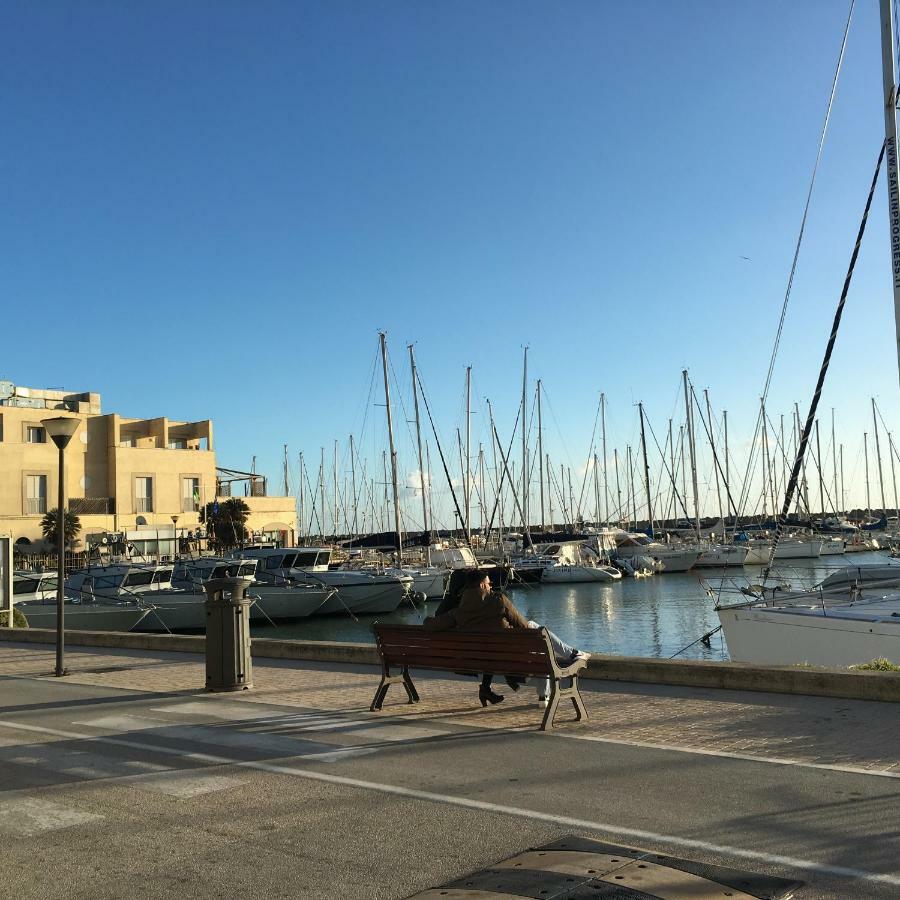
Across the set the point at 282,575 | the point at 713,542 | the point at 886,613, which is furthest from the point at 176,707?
the point at 713,542

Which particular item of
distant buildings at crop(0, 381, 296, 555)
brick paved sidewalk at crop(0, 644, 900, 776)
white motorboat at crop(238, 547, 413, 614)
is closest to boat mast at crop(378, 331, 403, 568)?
white motorboat at crop(238, 547, 413, 614)

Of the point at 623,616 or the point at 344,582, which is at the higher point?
the point at 344,582

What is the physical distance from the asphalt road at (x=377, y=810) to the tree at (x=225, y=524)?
5821 cm

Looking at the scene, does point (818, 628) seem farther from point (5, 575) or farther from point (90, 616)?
point (90, 616)

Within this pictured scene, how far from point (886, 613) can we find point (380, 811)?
47.6 feet

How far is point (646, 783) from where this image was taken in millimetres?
6598

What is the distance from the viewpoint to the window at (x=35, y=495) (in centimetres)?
6025

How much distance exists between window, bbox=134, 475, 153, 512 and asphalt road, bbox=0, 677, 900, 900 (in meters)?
60.3

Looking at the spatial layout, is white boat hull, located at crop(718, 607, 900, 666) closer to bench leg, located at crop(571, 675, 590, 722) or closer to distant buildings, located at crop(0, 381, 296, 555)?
bench leg, located at crop(571, 675, 590, 722)

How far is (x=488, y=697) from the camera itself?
32.2 feet

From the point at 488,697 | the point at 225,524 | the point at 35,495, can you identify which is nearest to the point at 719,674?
the point at 488,697

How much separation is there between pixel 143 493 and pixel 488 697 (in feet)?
202

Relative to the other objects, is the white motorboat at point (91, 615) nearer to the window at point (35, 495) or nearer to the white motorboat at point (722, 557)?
the window at point (35, 495)

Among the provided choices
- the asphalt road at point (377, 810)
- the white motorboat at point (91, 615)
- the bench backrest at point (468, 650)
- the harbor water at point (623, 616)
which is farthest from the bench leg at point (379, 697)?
the white motorboat at point (91, 615)
